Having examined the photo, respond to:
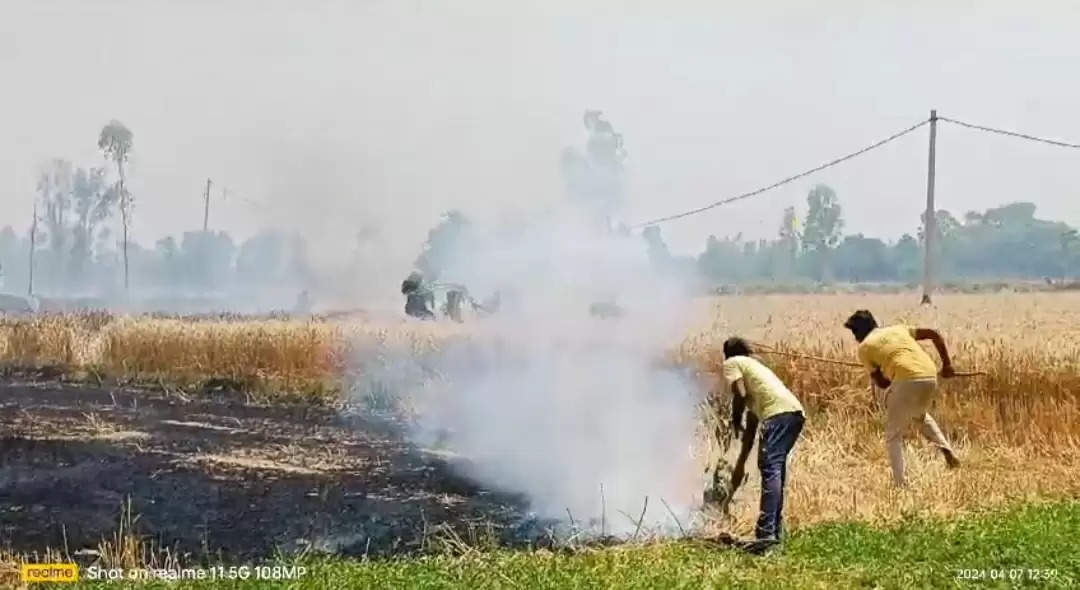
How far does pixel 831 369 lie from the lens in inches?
723

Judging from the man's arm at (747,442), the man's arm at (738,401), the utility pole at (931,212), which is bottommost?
the man's arm at (747,442)

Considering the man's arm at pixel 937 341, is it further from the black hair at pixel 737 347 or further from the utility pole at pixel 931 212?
the utility pole at pixel 931 212

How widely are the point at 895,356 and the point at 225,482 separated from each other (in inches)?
300

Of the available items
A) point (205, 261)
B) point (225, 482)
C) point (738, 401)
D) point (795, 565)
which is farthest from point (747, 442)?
point (205, 261)

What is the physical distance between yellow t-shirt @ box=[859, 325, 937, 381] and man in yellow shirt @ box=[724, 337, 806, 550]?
119 inches

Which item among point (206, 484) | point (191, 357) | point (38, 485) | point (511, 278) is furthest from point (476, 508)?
point (191, 357)

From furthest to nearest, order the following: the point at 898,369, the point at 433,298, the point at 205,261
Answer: the point at 205,261 < the point at 433,298 < the point at 898,369

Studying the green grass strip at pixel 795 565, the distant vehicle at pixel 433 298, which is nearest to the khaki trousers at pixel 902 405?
the green grass strip at pixel 795 565

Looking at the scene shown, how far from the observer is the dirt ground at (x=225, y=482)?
11.4 metres

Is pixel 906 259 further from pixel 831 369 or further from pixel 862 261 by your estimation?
pixel 831 369

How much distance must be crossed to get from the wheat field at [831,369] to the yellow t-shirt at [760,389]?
1408 mm

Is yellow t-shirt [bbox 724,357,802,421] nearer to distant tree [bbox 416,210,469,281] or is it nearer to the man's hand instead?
the man's hand

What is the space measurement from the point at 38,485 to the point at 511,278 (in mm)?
9283

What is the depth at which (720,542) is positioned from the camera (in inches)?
386
